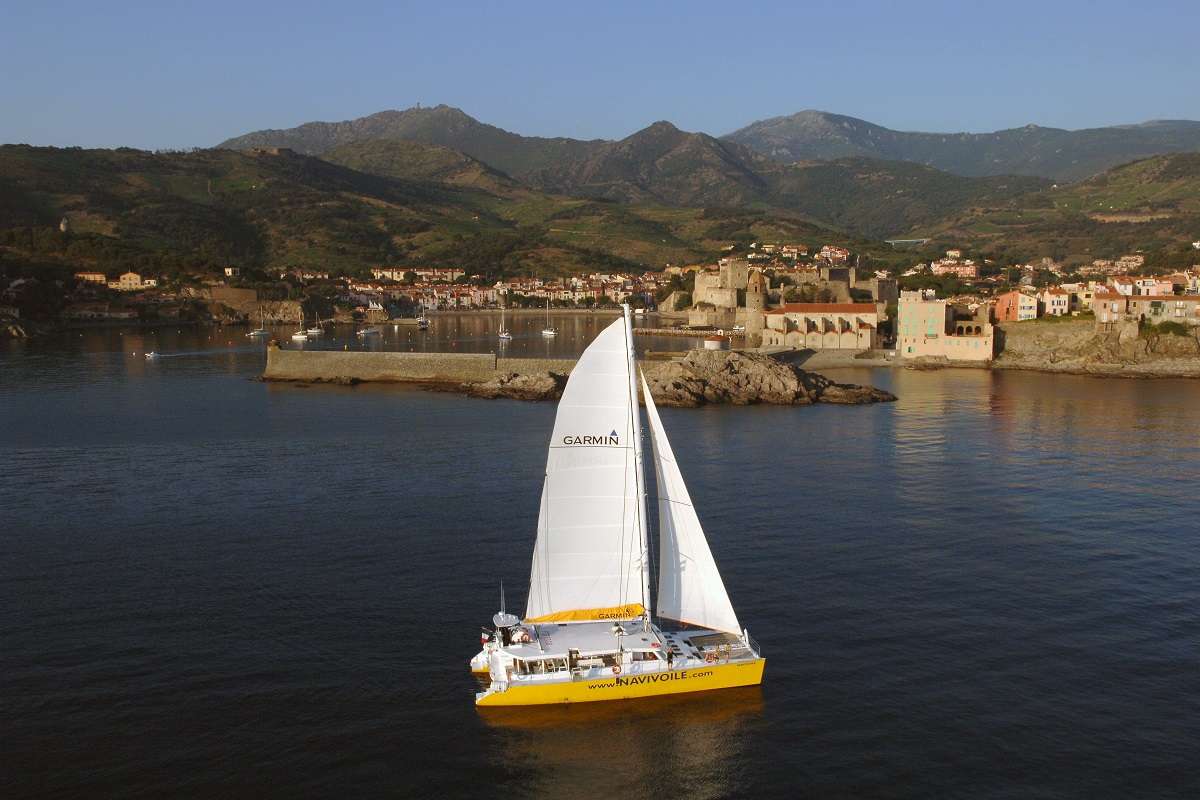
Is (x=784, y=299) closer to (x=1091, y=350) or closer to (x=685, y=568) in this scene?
(x=1091, y=350)

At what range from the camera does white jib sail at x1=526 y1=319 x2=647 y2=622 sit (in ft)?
47.5

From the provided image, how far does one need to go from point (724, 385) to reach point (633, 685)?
32890 millimetres

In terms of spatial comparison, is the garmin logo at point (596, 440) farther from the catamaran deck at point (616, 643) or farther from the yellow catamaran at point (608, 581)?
the catamaran deck at point (616, 643)

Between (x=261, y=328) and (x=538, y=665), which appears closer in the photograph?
(x=538, y=665)

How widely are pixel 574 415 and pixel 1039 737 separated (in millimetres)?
7774

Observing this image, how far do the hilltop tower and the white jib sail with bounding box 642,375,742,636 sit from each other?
5714 centimetres

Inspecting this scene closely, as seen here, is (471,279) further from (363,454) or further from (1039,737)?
(1039,737)

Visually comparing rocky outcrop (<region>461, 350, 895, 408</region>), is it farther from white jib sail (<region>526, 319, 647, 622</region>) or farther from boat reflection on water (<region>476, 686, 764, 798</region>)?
boat reflection on water (<region>476, 686, 764, 798</region>)

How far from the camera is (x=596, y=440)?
1464 centimetres

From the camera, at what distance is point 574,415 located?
1448cm

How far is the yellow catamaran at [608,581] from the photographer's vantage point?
47.3ft

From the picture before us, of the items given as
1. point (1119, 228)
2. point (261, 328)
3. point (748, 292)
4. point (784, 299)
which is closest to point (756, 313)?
point (748, 292)

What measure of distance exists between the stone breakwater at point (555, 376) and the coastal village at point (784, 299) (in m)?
17.8

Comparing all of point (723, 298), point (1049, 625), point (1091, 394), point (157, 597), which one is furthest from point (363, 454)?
point (723, 298)
